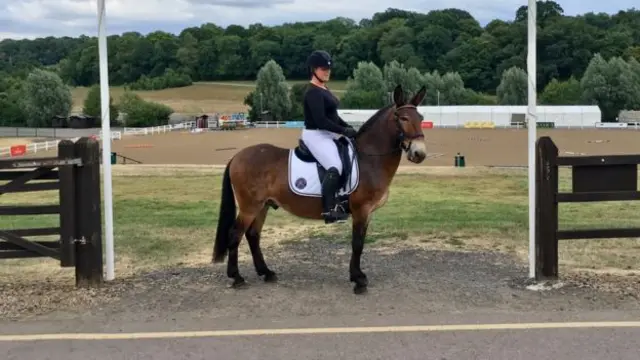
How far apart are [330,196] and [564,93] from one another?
12050 cm

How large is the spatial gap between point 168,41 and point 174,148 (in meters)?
114

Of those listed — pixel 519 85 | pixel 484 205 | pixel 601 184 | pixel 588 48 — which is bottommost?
pixel 484 205

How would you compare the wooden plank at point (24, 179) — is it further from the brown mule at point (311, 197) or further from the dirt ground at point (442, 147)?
the dirt ground at point (442, 147)

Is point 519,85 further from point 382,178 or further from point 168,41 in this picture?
point 382,178

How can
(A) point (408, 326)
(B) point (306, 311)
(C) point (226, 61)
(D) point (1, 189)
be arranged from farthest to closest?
1. (C) point (226, 61)
2. (D) point (1, 189)
3. (B) point (306, 311)
4. (A) point (408, 326)

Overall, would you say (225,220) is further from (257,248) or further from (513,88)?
(513,88)

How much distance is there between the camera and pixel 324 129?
23.2ft

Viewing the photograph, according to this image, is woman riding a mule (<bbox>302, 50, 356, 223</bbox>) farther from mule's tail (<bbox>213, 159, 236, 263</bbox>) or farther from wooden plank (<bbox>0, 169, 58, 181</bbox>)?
wooden plank (<bbox>0, 169, 58, 181</bbox>)

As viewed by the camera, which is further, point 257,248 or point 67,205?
point 257,248

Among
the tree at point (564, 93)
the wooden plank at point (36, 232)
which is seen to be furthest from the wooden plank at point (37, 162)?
the tree at point (564, 93)

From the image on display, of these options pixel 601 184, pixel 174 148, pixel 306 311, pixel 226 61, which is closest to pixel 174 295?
pixel 306 311

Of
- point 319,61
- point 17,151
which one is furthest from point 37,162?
point 17,151

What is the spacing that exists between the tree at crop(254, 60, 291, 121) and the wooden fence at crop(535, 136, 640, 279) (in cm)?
10767

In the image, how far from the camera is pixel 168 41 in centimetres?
16675
